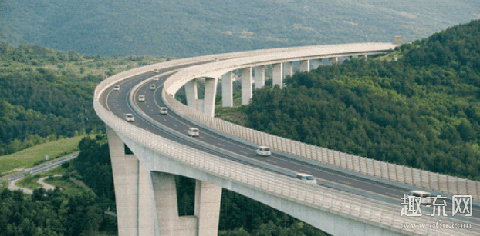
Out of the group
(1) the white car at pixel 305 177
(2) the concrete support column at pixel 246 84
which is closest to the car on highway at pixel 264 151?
(1) the white car at pixel 305 177

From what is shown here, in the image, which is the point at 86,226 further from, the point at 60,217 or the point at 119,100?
the point at 119,100

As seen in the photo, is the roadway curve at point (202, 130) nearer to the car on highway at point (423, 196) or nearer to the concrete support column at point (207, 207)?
the car on highway at point (423, 196)

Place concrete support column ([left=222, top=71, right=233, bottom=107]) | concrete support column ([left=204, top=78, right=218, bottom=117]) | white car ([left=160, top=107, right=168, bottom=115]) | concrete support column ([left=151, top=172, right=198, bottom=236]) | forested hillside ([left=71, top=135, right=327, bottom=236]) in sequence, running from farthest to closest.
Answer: concrete support column ([left=222, top=71, right=233, bottom=107]), concrete support column ([left=204, top=78, right=218, bottom=117]), forested hillside ([left=71, top=135, right=327, bottom=236]), white car ([left=160, top=107, right=168, bottom=115]), concrete support column ([left=151, top=172, right=198, bottom=236])

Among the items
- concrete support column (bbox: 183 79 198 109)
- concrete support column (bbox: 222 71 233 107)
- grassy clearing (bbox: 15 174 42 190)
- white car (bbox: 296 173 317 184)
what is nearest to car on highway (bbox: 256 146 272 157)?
white car (bbox: 296 173 317 184)

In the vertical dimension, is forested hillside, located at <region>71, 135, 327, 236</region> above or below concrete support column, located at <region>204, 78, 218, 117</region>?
below

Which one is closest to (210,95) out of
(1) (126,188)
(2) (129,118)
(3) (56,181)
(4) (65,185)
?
(4) (65,185)

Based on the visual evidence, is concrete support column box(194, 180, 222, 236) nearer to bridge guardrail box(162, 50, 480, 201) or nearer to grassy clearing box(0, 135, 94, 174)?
bridge guardrail box(162, 50, 480, 201)

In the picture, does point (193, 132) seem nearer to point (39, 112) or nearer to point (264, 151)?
point (264, 151)
